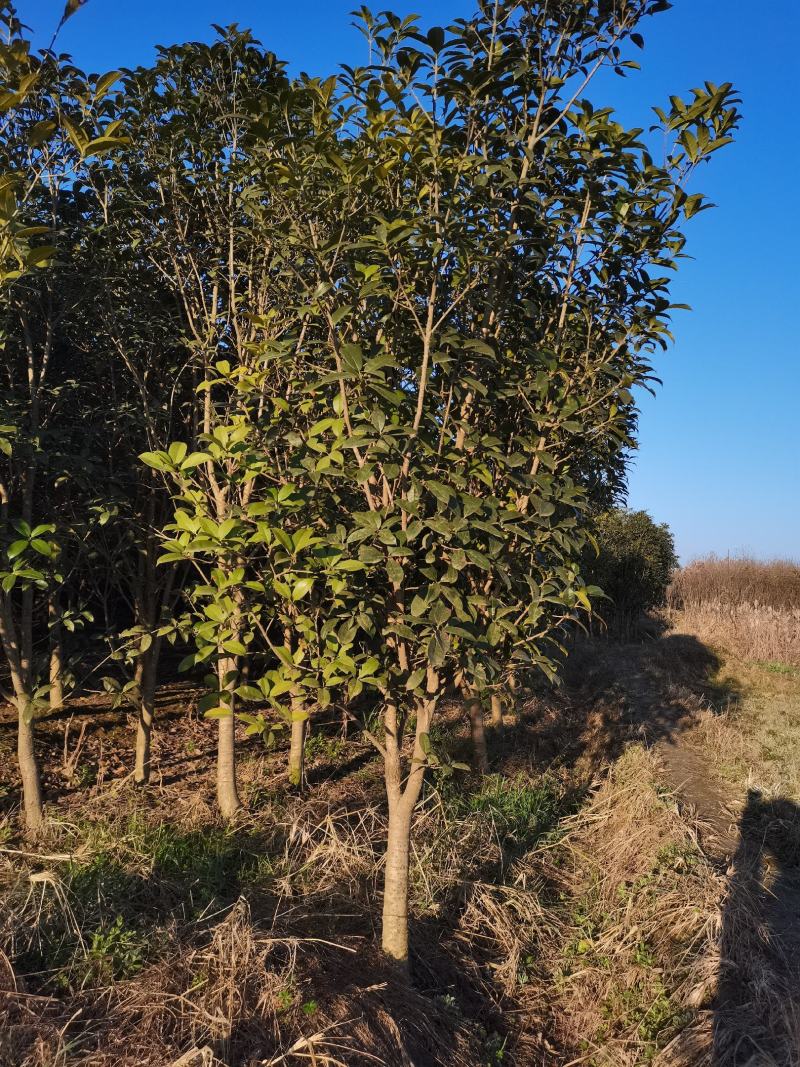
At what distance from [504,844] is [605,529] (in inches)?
417

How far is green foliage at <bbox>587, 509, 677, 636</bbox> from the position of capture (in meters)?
14.5

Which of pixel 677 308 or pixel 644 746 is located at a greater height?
pixel 677 308

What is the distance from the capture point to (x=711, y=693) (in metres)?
9.83

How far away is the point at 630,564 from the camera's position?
14.9m

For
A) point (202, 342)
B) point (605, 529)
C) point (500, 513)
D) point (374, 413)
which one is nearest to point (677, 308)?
point (500, 513)

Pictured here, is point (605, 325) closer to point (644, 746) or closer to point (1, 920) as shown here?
point (1, 920)

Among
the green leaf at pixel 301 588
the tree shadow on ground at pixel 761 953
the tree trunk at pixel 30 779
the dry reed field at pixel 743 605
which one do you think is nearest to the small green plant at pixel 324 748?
the tree trunk at pixel 30 779

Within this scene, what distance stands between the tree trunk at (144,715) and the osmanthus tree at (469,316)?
257cm

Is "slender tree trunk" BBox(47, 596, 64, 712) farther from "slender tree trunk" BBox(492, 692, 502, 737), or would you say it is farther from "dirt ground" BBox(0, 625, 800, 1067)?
"slender tree trunk" BBox(492, 692, 502, 737)

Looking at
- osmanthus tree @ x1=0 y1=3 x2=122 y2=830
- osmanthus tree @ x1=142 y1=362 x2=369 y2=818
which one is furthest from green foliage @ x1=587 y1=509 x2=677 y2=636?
osmanthus tree @ x1=142 y1=362 x2=369 y2=818

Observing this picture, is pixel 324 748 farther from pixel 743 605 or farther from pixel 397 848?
pixel 743 605

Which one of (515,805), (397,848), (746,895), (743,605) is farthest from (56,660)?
(743,605)

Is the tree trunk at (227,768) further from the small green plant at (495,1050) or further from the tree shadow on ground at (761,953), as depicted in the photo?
the tree shadow on ground at (761,953)

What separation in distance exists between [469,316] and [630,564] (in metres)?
12.4
